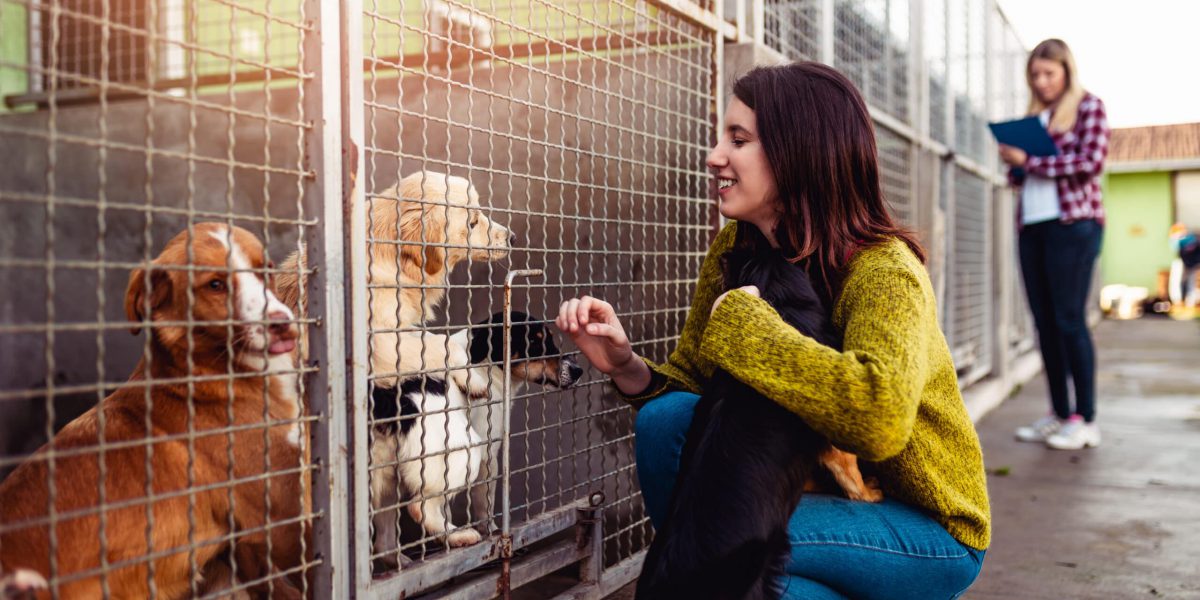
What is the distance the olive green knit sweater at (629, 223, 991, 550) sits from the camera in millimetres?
1576

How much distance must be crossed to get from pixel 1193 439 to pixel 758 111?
16.5 ft

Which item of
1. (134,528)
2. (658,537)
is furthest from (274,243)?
(658,537)

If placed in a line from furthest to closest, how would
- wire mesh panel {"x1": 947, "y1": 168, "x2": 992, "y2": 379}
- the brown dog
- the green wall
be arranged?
the green wall → wire mesh panel {"x1": 947, "y1": 168, "x2": 992, "y2": 379} → the brown dog

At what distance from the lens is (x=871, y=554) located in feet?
5.76

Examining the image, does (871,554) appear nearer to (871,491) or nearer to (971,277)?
(871,491)

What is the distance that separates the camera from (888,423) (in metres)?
1.58

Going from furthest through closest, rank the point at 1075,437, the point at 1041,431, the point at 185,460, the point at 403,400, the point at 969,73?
the point at 969,73 < the point at 1041,431 < the point at 1075,437 < the point at 403,400 < the point at 185,460

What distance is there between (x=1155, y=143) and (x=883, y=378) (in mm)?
26611

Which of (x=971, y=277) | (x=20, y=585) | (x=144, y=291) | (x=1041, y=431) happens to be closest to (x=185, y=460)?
(x=144, y=291)

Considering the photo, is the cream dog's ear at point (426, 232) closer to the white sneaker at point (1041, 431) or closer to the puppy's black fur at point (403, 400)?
the puppy's black fur at point (403, 400)

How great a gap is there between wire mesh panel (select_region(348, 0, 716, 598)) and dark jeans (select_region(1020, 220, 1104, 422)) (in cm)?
251

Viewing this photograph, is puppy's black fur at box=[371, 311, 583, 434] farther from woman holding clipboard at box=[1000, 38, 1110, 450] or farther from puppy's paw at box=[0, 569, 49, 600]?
woman holding clipboard at box=[1000, 38, 1110, 450]

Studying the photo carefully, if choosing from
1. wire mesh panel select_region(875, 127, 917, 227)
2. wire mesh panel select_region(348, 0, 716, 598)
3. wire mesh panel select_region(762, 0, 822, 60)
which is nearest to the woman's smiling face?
wire mesh panel select_region(348, 0, 716, 598)

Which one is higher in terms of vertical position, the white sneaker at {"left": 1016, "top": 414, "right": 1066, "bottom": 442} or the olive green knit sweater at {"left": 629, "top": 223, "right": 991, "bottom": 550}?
the olive green knit sweater at {"left": 629, "top": 223, "right": 991, "bottom": 550}
